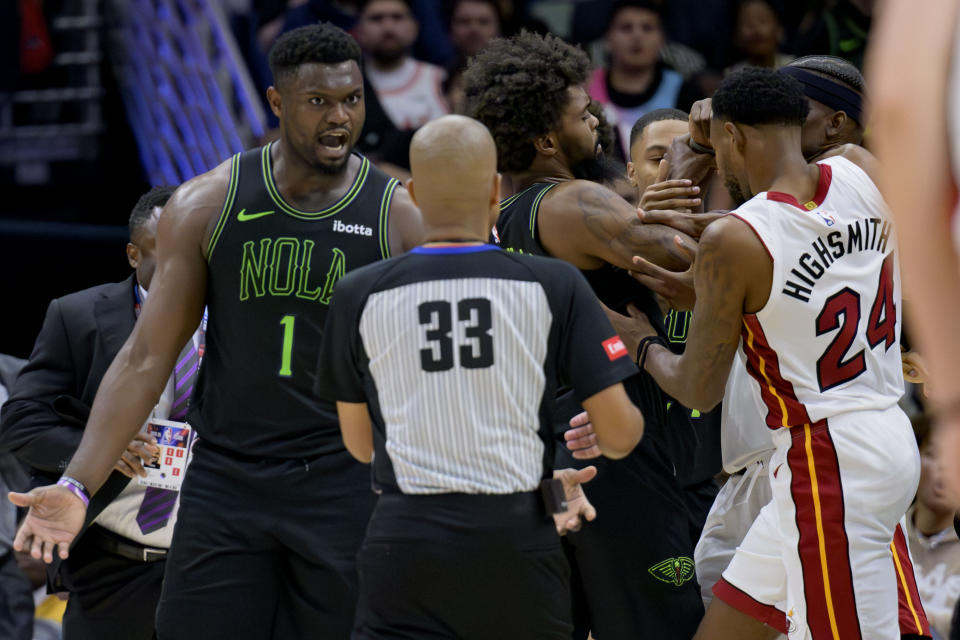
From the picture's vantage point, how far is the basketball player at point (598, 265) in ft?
13.4

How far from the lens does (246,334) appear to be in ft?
12.9

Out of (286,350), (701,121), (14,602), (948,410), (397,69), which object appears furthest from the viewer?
(397,69)

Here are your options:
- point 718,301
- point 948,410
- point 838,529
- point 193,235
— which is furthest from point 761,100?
point 948,410

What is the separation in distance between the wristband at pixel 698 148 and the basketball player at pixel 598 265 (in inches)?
13.3

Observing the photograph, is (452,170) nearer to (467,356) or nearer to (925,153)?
(467,356)

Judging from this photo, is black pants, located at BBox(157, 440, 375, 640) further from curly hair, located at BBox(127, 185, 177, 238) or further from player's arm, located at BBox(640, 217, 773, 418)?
curly hair, located at BBox(127, 185, 177, 238)

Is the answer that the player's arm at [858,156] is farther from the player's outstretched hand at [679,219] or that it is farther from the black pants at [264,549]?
the black pants at [264,549]

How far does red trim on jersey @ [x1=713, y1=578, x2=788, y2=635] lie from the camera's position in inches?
151

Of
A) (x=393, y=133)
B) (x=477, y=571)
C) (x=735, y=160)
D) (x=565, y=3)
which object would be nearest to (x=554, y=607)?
(x=477, y=571)

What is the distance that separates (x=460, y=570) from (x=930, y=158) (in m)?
2.09

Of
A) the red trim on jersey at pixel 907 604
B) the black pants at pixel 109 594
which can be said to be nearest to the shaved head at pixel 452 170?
the red trim on jersey at pixel 907 604

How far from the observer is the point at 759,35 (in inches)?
359

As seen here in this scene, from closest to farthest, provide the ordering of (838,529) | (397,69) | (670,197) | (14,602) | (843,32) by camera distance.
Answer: (838,529), (670,197), (14,602), (843,32), (397,69)

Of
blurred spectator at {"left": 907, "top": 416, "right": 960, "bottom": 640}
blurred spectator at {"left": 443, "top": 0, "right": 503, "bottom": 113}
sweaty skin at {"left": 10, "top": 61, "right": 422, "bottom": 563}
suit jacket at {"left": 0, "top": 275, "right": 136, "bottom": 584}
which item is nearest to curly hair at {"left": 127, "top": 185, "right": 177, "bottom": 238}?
suit jacket at {"left": 0, "top": 275, "right": 136, "bottom": 584}
